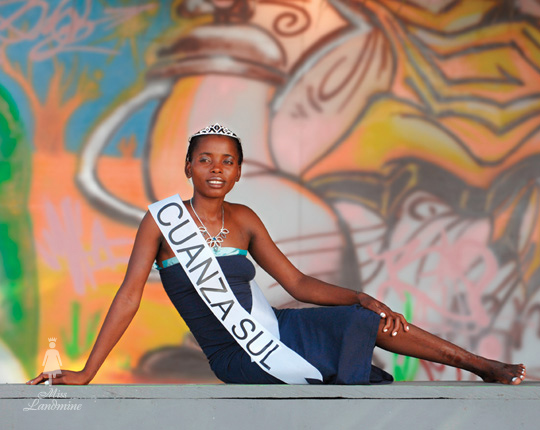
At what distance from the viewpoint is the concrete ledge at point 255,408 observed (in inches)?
85.9

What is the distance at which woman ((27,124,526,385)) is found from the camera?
97.3 inches

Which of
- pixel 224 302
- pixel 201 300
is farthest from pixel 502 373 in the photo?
pixel 201 300

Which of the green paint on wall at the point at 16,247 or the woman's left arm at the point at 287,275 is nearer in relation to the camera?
the woman's left arm at the point at 287,275

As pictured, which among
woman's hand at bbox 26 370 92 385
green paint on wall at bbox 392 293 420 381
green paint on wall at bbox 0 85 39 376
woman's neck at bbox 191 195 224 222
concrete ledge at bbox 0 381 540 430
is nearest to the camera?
concrete ledge at bbox 0 381 540 430

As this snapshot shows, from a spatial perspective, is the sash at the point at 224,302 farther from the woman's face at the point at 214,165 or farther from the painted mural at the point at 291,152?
the painted mural at the point at 291,152

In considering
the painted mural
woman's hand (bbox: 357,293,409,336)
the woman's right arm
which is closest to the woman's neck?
the woman's right arm

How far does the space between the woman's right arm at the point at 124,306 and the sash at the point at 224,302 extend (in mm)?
63

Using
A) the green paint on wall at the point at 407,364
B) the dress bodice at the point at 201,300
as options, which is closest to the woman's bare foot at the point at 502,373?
the dress bodice at the point at 201,300

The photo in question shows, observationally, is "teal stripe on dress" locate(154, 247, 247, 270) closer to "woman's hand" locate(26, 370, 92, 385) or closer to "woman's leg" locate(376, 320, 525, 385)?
"woman's hand" locate(26, 370, 92, 385)

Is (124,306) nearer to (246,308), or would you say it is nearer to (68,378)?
(68,378)

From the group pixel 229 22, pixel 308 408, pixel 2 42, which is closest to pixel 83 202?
pixel 2 42

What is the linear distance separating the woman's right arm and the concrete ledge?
0.14 metres

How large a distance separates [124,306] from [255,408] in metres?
0.64

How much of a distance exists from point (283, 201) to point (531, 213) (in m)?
1.69
